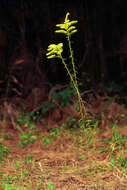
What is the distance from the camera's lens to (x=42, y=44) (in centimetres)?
479

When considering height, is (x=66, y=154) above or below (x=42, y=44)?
below

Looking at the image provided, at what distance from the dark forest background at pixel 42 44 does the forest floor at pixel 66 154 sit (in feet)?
2.88

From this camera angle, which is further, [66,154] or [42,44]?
[42,44]

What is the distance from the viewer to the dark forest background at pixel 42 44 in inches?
183

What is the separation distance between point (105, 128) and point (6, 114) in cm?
160

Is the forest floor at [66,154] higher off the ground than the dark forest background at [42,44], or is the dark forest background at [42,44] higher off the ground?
the dark forest background at [42,44]

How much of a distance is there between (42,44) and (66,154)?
250 cm

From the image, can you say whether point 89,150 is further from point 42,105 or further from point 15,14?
point 15,14

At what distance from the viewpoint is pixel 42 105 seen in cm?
418

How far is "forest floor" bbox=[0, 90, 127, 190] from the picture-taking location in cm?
227

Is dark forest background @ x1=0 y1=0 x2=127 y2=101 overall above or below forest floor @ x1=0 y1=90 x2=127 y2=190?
above

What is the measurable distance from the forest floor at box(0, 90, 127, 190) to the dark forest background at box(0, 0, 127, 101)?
88cm

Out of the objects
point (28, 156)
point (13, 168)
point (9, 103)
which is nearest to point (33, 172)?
point (13, 168)

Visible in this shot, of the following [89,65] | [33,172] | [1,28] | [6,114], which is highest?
[1,28]
